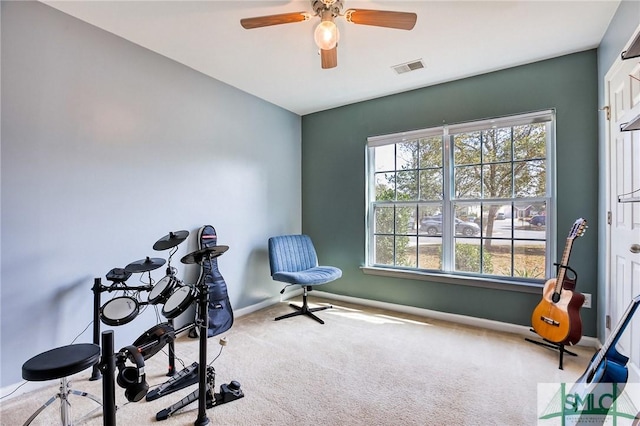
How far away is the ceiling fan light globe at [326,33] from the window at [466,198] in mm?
1858

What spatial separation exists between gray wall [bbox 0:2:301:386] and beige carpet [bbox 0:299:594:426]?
554 millimetres

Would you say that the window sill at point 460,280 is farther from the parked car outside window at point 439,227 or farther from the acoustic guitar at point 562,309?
the parked car outside window at point 439,227

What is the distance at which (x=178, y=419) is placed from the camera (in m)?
1.68

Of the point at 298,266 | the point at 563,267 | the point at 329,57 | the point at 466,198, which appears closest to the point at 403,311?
the point at 298,266

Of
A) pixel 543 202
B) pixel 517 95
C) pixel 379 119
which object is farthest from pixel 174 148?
pixel 543 202

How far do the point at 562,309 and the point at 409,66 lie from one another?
2402 millimetres

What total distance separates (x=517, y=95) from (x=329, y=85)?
184cm

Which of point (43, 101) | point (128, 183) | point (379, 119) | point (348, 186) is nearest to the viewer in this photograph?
point (43, 101)

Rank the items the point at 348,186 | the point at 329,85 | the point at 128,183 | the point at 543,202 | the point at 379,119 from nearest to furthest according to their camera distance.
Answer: the point at 128,183 < the point at 543,202 < the point at 329,85 < the point at 379,119 < the point at 348,186

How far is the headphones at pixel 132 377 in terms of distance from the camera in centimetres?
131

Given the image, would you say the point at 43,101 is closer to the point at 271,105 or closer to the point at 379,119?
the point at 271,105

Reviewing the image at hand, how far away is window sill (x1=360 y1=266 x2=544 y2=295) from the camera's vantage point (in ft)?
9.08

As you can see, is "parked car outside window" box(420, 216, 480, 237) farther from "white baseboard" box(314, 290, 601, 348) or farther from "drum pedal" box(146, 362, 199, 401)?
"drum pedal" box(146, 362, 199, 401)

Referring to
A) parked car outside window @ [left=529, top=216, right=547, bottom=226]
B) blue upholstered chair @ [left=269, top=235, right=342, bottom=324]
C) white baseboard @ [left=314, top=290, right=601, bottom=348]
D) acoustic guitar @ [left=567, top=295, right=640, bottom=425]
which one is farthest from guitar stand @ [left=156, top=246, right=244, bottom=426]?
parked car outside window @ [left=529, top=216, right=547, bottom=226]
